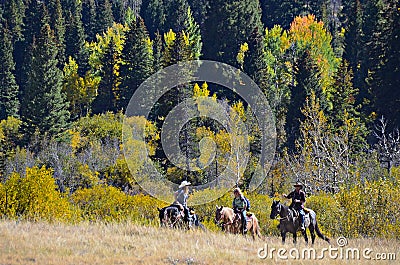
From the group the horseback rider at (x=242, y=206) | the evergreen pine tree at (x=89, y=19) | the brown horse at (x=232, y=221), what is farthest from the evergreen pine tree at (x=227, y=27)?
the horseback rider at (x=242, y=206)

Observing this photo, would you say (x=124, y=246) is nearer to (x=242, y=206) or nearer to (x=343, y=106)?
(x=242, y=206)

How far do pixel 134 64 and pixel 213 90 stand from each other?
334 inches

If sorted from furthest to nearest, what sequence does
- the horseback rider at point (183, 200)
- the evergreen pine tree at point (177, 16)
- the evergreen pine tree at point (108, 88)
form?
the evergreen pine tree at point (177, 16), the evergreen pine tree at point (108, 88), the horseback rider at point (183, 200)

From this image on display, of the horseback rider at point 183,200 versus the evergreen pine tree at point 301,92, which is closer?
the horseback rider at point 183,200

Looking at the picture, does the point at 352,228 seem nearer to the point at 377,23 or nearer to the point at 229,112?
the point at 229,112

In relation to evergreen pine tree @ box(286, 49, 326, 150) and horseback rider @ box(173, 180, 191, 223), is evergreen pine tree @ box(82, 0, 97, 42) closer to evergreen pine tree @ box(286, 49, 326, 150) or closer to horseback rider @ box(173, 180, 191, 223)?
evergreen pine tree @ box(286, 49, 326, 150)

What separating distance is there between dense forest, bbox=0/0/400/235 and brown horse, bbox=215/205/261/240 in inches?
284

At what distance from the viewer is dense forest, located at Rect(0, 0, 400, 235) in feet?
147

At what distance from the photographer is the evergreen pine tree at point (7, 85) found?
2940 inches

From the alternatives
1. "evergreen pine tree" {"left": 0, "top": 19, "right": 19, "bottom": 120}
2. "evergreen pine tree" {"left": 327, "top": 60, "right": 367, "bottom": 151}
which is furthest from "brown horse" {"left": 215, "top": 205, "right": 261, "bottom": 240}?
"evergreen pine tree" {"left": 0, "top": 19, "right": 19, "bottom": 120}

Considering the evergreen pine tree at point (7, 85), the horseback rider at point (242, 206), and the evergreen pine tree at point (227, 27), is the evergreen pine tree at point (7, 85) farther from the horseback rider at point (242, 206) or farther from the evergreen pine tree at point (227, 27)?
the horseback rider at point (242, 206)

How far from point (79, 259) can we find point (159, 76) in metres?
49.4

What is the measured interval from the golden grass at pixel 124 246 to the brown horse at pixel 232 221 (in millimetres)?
729

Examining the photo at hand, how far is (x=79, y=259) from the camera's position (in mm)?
13438
